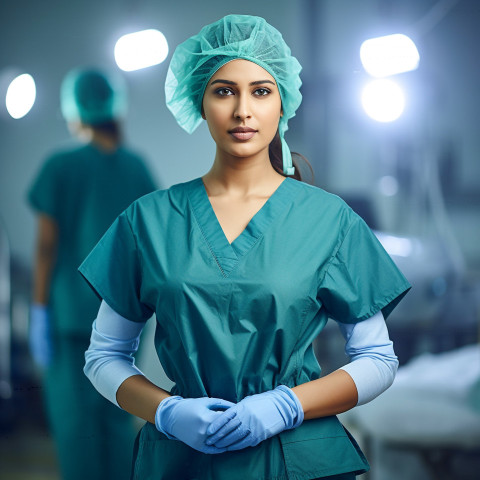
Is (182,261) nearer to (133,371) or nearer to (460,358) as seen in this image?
(133,371)

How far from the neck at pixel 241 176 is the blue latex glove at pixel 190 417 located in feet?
1.20

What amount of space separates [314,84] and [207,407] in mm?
1310

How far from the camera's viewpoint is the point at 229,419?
883mm

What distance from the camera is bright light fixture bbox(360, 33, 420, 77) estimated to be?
1.78 m

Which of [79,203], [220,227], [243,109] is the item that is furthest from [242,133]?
[79,203]

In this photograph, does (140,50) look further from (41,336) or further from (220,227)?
(220,227)

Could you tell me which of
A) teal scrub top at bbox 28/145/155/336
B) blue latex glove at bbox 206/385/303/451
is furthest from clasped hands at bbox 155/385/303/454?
teal scrub top at bbox 28/145/155/336

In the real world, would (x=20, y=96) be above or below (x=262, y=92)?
above

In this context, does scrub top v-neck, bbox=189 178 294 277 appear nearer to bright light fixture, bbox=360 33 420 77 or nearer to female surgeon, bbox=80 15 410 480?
female surgeon, bbox=80 15 410 480

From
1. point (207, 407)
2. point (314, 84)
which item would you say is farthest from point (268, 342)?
point (314, 84)

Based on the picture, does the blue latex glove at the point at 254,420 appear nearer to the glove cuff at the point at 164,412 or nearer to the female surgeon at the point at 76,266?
the glove cuff at the point at 164,412

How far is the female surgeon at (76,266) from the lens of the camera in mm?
1794

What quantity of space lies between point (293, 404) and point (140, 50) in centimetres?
139

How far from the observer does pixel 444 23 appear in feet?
6.28
